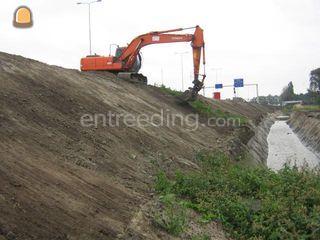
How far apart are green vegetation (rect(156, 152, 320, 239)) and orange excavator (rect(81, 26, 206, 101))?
13682 millimetres

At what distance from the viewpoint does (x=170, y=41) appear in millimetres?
28422

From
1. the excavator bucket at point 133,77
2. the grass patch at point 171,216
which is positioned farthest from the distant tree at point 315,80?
the grass patch at point 171,216

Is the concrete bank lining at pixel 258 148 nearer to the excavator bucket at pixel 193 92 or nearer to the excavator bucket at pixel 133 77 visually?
the excavator bucket at pixel 193 92

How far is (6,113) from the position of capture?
1266 centimetres

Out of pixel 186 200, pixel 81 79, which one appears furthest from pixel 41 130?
pixel 81 79

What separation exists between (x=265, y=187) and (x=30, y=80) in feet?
29.1

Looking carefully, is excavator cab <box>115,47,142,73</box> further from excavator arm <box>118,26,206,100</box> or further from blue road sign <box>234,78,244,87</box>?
blue road sign <box>234,78,244,87</box>

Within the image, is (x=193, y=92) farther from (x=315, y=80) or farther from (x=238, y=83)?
(x=315, y=80)

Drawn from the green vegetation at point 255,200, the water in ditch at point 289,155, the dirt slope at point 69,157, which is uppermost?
the dirt slope at point 69,157

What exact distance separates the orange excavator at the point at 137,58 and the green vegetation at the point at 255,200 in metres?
13.7

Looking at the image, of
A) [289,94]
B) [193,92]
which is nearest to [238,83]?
[193,92]

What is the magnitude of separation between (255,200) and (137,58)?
766 inches

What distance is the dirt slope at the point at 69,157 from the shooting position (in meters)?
8.39

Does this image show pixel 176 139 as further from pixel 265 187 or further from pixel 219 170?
pixel 265 187
